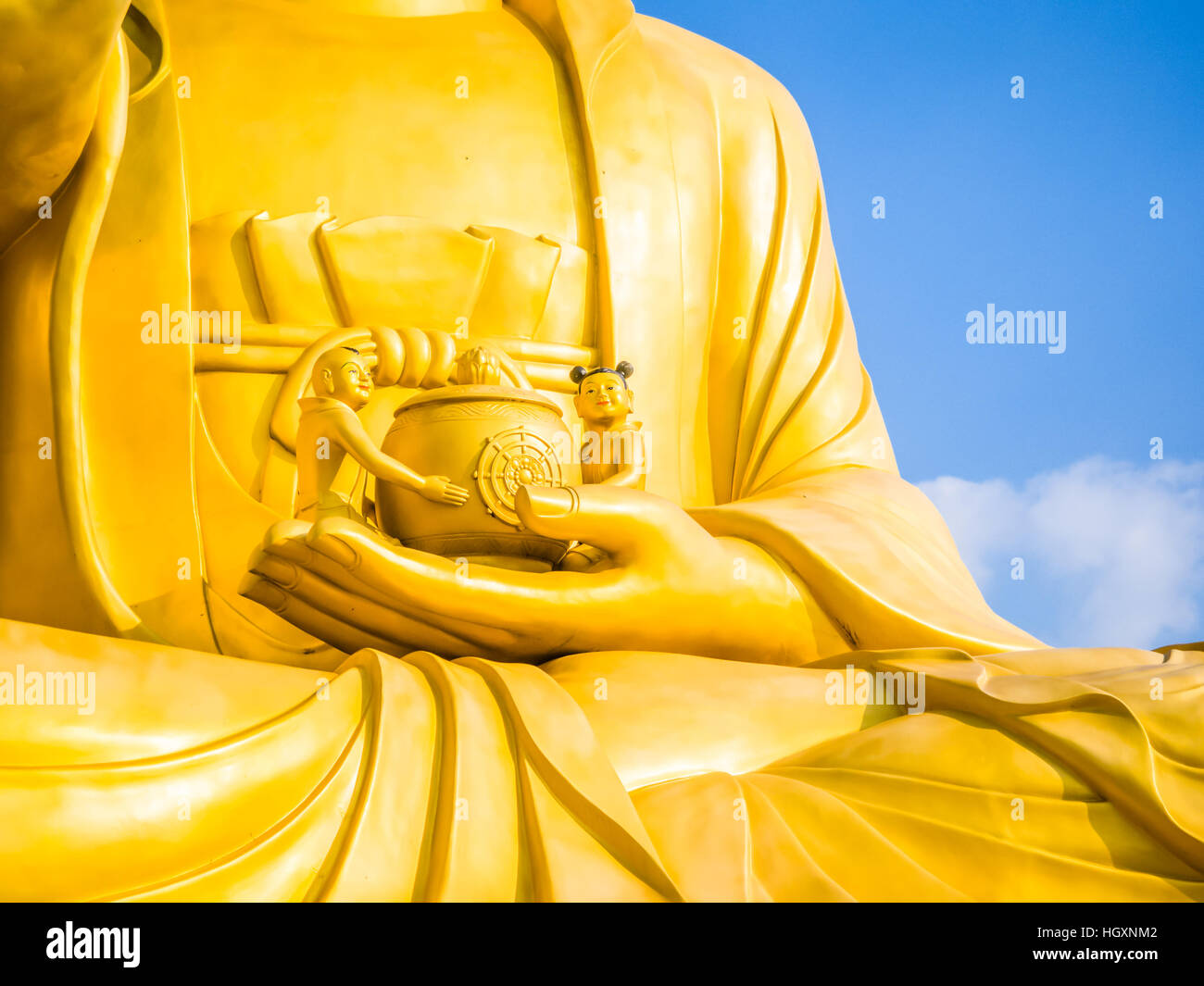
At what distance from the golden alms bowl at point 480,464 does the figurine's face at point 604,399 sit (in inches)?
7.5

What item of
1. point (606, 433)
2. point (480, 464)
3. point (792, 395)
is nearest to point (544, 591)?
point (480, 464)

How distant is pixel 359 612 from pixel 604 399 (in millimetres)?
676

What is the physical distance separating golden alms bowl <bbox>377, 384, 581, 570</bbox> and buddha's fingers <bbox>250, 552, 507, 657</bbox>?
17 centimetres

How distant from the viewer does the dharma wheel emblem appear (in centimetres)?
299

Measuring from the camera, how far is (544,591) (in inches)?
115

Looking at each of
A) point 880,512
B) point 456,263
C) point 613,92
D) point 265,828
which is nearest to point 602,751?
point 265,828

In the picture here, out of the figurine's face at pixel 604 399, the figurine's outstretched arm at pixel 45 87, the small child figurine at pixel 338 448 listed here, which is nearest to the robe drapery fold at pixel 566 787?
the small child figurine at pixel 338 448

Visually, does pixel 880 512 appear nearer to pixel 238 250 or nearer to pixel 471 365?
pixel 471 365

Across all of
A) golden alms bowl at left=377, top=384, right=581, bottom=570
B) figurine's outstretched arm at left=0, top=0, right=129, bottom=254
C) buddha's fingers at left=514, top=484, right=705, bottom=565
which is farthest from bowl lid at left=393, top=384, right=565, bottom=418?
figurine's outstretched arm at left=0, top=0, right=129, bottom=254

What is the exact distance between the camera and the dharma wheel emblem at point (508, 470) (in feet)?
9.80

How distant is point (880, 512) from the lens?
11.5 feet

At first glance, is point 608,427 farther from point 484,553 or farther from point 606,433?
point 484,553

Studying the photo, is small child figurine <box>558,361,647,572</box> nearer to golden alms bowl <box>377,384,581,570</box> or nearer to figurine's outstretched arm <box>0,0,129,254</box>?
golden alms bowl <box>377,384,581,570</box>

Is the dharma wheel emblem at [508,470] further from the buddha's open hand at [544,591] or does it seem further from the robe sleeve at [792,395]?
the robe sleeve at [792,395]
